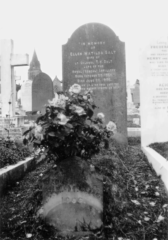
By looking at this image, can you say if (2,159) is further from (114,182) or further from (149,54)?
(149,54)

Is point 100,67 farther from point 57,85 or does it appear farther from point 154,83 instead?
point 57,85

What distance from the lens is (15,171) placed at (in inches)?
151

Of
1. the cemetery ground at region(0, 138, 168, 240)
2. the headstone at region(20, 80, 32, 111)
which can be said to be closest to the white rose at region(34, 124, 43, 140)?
the cemetery ground at region(0, 138, 168, 240)

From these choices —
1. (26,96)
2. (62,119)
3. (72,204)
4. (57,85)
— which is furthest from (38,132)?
(57,85)

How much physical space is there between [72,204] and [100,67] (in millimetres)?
3759

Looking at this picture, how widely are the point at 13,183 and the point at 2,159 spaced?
1.35 feet

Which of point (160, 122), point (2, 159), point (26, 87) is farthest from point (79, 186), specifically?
point (26, 87)

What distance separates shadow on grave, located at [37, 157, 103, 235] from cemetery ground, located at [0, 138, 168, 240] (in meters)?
0.06

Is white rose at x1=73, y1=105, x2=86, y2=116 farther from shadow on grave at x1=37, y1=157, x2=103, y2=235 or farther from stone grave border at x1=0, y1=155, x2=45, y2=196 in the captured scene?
stone grave border at x1=0, y1=155, x2=45, y2=196

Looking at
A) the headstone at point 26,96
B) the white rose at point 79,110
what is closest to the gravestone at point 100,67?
the white rose at point 79,110

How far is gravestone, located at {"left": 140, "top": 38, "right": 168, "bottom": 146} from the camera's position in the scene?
231 inches

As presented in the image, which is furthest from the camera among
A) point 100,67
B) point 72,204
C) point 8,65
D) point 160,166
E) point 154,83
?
point 8,65

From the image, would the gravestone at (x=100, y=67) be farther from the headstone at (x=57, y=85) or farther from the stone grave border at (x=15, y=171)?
the headstone at (x=57, y=85)

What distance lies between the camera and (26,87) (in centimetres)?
1631
